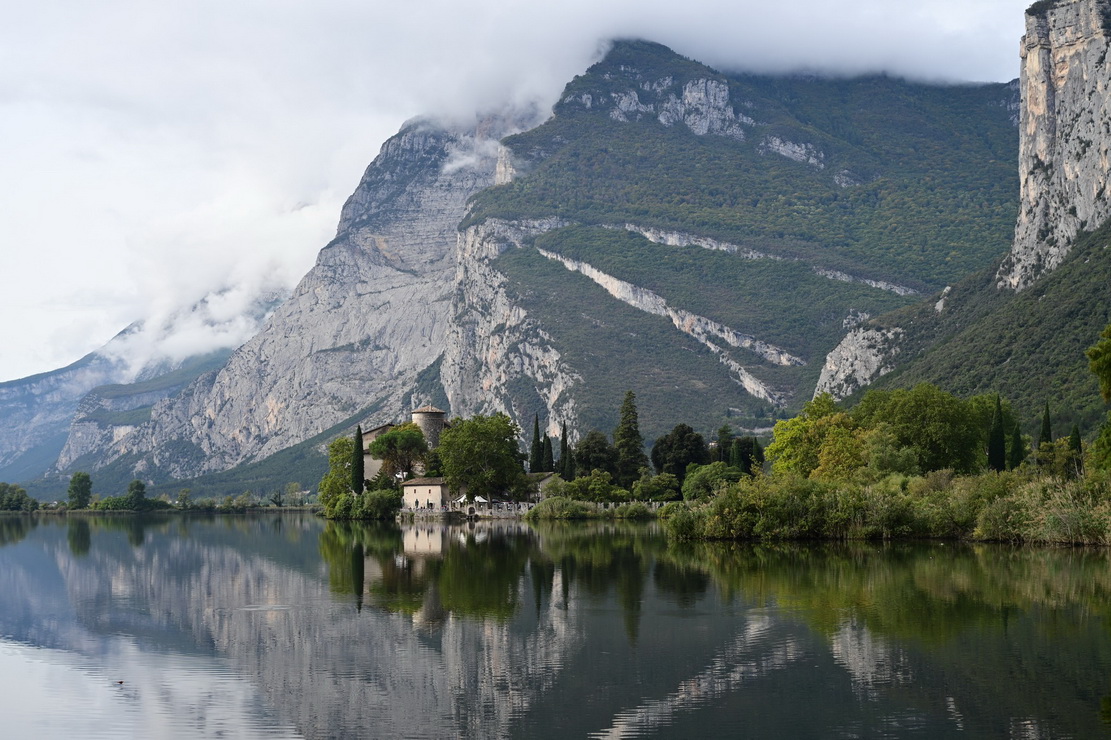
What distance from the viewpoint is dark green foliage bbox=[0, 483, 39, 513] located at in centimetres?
14700

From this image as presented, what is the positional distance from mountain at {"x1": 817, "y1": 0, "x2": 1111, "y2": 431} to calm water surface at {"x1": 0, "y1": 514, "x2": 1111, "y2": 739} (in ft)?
196

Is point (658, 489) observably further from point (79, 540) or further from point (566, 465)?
point (79, 540)

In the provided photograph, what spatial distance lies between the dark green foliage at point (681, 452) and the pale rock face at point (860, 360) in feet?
179

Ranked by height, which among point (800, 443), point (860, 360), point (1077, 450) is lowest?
point (1077, 450)

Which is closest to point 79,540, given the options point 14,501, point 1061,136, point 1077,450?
point 1077,450

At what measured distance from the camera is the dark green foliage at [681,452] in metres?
98.6

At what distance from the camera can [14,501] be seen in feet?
484

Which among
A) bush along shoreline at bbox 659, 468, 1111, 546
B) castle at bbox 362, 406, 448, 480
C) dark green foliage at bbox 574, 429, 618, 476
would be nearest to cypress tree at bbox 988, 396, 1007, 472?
bush along shoreline at bbox 659, 468, 1111, 546

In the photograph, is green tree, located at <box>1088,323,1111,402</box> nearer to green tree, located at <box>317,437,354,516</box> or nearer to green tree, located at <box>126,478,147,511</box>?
green tree, located at <box>317,437,354,516</box>

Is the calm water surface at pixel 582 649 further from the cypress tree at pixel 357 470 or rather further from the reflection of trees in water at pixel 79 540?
the cypress tree at pixel 357 470

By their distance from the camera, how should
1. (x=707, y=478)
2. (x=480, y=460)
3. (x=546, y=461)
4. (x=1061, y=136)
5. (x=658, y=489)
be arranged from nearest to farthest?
1. (x=707, y=478)
2. (x=658, y=489)
3. (x=480, y=460)
4. (x=546, y=461)
5. (x=1061, y=136)


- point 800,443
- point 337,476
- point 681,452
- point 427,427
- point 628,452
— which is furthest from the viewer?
point 427,427

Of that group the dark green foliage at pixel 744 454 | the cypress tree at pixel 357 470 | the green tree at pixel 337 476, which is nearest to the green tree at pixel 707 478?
the dark green foliage at pixel 744 454

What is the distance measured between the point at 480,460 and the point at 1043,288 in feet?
196
